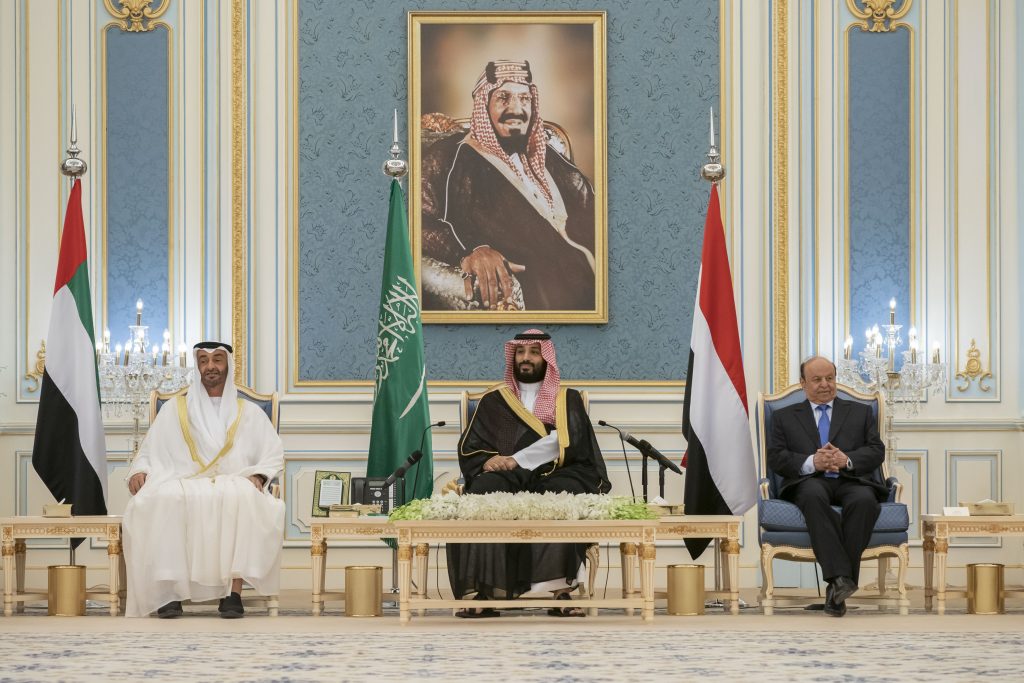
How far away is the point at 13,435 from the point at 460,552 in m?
3.24

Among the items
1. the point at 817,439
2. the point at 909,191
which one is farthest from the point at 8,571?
the point at 909,191

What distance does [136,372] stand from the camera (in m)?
7.94

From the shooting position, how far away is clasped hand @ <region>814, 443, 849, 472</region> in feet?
22.3

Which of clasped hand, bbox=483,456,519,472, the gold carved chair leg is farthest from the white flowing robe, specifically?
the gold carved chair leg

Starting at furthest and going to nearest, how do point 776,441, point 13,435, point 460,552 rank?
point 13,435 → point 776,441 → point 460,552

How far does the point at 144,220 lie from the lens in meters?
8.41

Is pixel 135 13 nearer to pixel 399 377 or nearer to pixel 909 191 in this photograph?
pixel 399 377

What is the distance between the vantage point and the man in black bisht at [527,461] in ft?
21.3

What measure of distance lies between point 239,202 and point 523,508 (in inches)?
130

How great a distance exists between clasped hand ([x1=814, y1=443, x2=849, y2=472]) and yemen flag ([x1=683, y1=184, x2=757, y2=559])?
43 centimetres

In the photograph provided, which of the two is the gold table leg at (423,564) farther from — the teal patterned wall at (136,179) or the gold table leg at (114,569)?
the teal patterned wall at (136,179)

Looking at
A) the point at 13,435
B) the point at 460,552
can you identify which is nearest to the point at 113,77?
the point at 13,435

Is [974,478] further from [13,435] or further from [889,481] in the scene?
[13,435]

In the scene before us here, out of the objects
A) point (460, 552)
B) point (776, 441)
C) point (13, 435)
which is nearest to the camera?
point (460, 552)
